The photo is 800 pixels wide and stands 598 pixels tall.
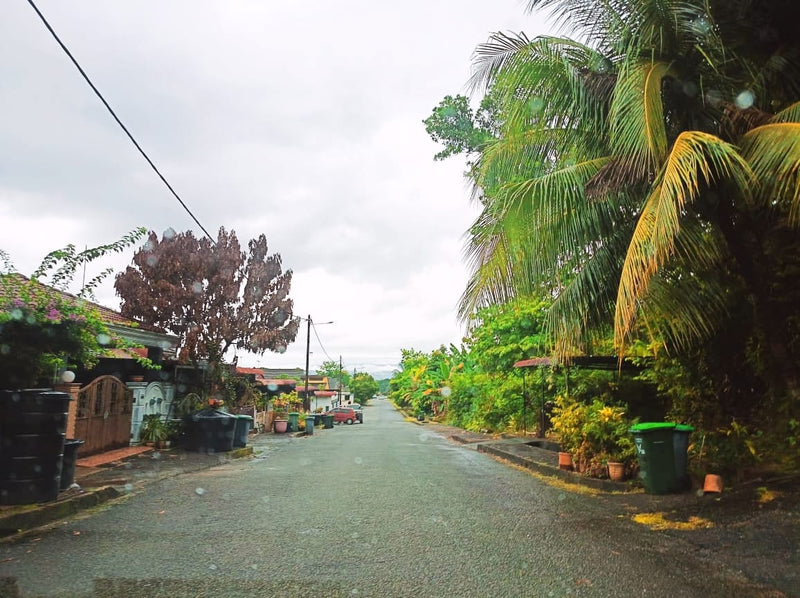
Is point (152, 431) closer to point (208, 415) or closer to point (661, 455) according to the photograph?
point (208, 415)

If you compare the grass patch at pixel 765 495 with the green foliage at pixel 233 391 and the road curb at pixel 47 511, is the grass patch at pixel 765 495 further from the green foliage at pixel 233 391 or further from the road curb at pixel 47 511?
the green foliage at pixel 233 391

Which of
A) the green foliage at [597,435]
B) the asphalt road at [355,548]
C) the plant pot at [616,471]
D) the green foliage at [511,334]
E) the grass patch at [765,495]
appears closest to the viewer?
the asphalt road at [355,548]

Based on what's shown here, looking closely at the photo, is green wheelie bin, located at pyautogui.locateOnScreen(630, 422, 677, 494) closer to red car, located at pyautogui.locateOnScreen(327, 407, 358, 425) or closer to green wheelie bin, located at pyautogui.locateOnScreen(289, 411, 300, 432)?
green wheelie bin, located at pyautogui.locateOnScreen(289, 411, 300, 432)

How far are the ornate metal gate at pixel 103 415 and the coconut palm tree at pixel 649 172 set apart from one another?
866 cm

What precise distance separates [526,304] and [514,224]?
44.0 ft

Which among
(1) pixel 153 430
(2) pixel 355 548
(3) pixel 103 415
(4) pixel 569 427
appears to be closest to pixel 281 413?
(1) pixel 153 430

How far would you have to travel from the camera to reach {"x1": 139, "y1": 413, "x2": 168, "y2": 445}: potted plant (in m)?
15.6

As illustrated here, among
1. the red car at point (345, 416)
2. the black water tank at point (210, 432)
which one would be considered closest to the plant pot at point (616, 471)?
the black water tank at point (210, 432)

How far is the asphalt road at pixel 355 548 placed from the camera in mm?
4391

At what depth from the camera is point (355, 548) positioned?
17.9 ft

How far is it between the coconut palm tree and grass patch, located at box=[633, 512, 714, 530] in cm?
203

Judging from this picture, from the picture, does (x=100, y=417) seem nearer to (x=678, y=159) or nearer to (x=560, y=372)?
(x=560, y=372)

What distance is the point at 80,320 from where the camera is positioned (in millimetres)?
7602

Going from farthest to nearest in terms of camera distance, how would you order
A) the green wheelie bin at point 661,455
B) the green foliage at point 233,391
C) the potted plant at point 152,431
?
the green foliage at point 233,391, the potted plant at point 152,431, the green wheelie bin at point 661,455
